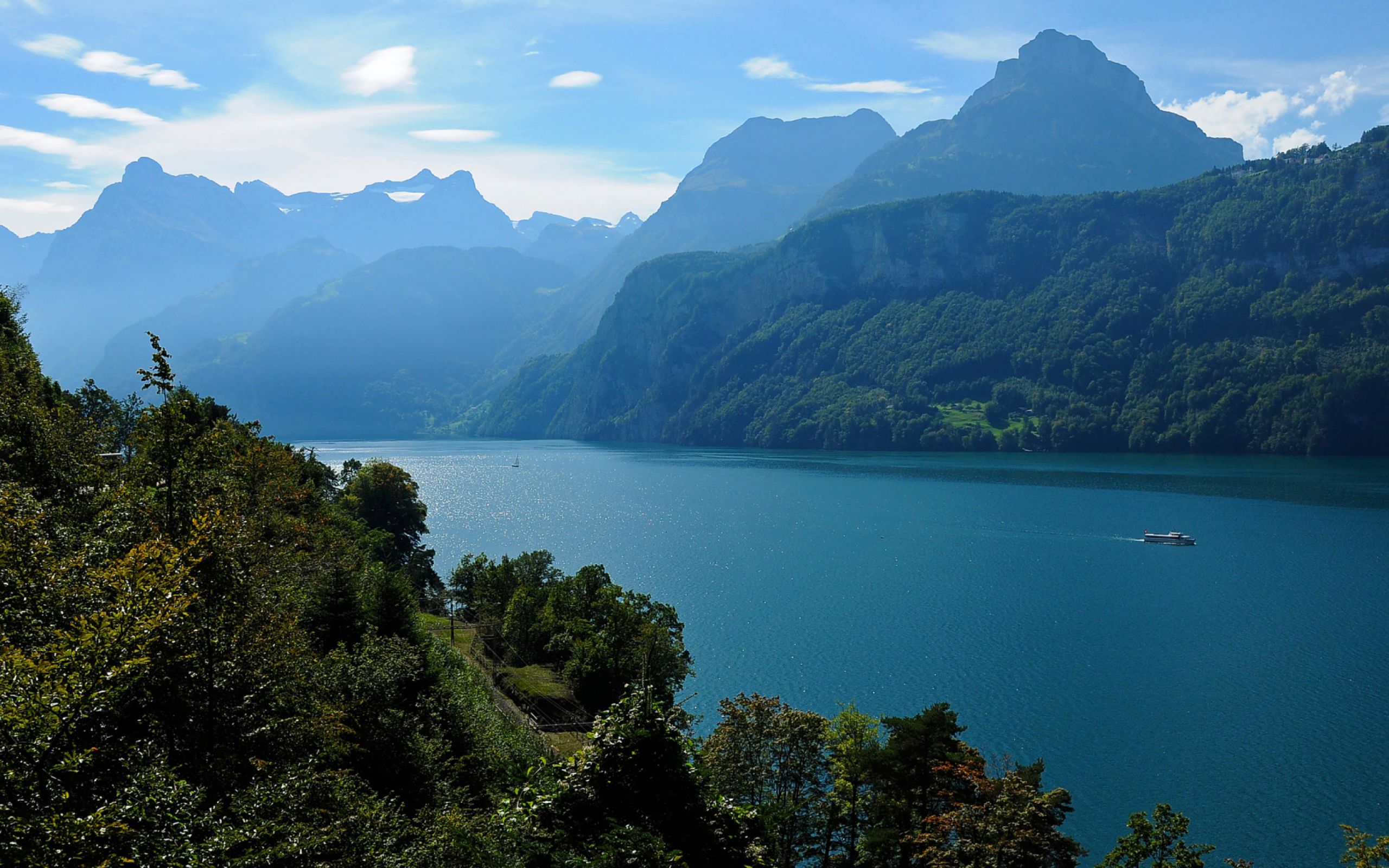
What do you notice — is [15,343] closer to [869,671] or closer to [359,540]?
[359,540]

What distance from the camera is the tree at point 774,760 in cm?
3378

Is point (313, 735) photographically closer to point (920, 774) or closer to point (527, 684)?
point (920, 774)

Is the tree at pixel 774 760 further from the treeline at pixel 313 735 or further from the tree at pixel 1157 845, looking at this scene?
the tree at pixel 1157 845

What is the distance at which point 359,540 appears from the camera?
63.9 metres

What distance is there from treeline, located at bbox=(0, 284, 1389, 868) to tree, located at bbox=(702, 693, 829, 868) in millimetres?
119

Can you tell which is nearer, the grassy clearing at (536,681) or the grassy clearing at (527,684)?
the grassy clearing at (527,684)

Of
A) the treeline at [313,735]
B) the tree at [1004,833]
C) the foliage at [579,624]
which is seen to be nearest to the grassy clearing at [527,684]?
the foliage at [579,624]

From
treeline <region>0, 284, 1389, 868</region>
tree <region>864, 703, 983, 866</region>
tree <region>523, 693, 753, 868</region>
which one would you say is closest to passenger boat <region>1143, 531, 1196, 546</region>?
treeline <region>0, 284, 1389, 868</region>

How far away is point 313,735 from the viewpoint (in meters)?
20.2

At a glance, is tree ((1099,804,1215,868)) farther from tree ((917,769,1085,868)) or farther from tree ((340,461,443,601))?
tree ((340,461,443,601))

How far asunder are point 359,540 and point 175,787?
55480 mm

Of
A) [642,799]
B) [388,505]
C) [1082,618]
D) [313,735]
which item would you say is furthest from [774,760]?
[388,505]

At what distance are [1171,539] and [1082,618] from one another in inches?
1426

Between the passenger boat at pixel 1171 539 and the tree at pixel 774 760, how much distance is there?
8027 centimetres
